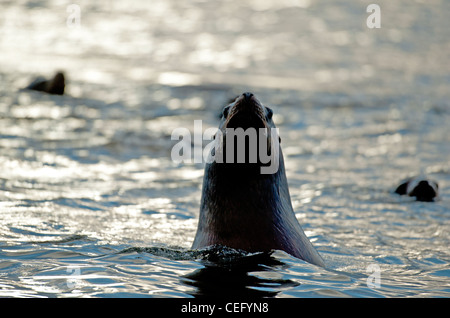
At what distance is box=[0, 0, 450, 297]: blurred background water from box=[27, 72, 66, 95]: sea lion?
0.62 ft

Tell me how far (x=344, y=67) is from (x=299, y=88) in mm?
3255

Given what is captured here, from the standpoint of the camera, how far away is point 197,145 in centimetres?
1302

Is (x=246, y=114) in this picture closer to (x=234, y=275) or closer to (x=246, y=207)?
(x=246, y=207)

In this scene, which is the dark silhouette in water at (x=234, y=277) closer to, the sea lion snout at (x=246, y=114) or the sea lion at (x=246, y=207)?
the sea lion at (x=246, y=207)

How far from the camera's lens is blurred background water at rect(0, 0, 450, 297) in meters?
5.63

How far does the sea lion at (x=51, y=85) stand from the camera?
15438 mm

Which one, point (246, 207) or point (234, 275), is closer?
point (234, 275)

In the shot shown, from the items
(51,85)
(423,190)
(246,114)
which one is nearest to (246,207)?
(246,114)

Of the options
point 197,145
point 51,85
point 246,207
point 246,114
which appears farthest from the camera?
point 51,85

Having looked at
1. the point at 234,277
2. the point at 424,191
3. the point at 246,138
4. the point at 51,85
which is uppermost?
the point at 51,85

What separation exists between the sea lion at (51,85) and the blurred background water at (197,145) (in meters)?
0.19

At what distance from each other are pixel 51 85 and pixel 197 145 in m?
4.05
